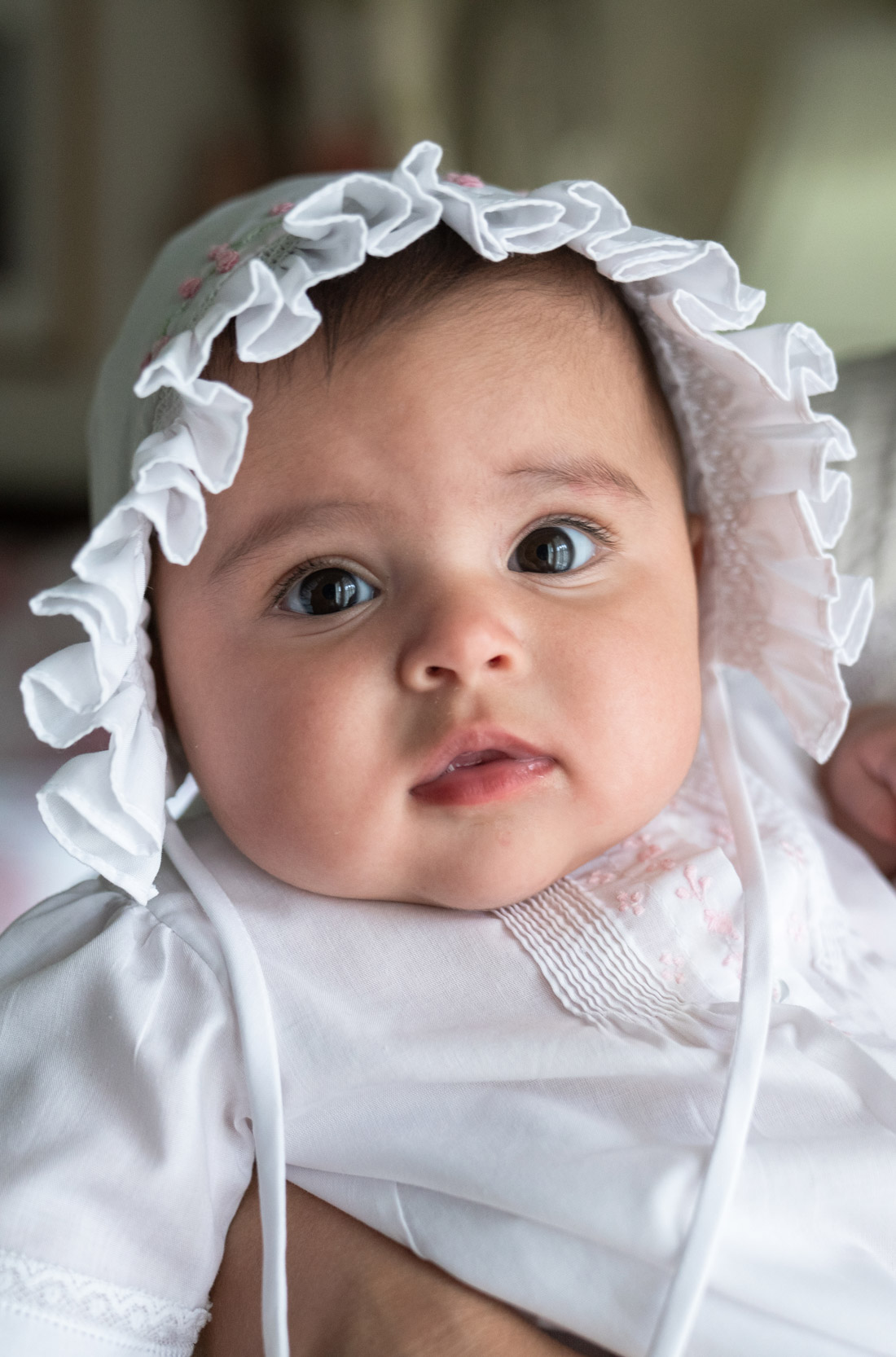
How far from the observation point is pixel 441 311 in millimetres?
792

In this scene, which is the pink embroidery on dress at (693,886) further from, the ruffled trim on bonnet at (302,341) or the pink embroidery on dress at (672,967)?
the ruffled trim on bonnet at (302,341)

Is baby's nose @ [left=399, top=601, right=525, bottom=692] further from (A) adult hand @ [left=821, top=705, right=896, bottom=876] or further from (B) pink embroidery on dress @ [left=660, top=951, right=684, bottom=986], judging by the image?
(A) adult hand @ [left=821, top=705, right=896, bottom=876]

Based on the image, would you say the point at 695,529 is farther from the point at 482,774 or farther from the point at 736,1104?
the point at 736,1104

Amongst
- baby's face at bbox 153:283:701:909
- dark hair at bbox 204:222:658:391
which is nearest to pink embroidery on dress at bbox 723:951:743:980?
baby's face at bbox 153:283:701:909

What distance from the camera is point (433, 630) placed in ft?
2.42

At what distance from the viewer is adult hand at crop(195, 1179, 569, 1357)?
67 cm

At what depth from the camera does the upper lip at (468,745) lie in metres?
0.74

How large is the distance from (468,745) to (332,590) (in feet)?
0.46

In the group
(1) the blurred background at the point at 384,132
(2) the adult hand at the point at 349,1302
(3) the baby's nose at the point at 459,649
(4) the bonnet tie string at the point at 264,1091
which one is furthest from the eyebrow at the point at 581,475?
(1) the blurred background at the point at 384,132

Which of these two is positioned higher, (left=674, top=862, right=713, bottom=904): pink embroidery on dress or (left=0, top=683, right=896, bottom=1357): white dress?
(left=674, top=862, right=713, bottom=904): pink embroidery on dress

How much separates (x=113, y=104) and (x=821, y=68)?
6.29 ft

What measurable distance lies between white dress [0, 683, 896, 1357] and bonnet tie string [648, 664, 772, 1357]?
0.06ft

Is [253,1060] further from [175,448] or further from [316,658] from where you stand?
[175,448]

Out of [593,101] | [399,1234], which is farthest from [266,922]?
[593,101]
